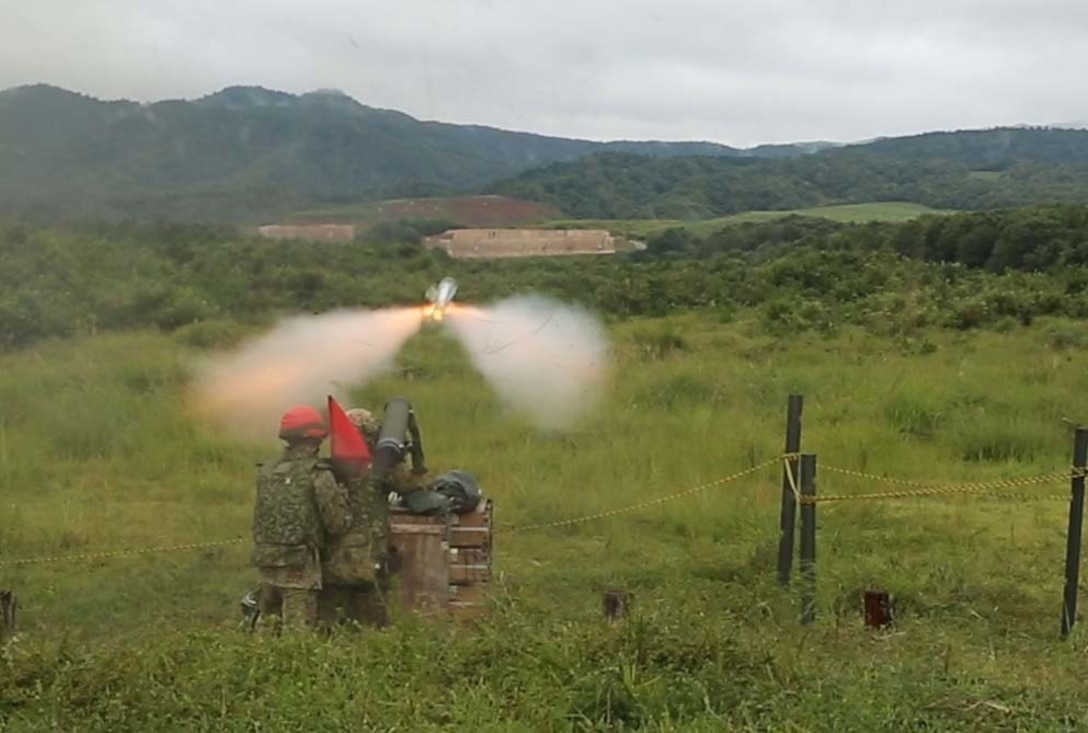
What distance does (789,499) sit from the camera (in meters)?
6.41

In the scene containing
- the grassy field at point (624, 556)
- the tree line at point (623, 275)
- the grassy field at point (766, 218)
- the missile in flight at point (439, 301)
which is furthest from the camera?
the grassy field at point (766, 218)

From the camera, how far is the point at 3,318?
55.4 ft

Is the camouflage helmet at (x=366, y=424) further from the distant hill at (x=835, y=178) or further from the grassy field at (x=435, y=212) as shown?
the distant hill at (x=835, y=178)

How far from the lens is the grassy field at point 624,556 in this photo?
13.7ft

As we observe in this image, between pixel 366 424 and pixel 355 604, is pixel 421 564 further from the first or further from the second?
pixel 366 424

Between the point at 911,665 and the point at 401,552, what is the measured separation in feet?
8.57

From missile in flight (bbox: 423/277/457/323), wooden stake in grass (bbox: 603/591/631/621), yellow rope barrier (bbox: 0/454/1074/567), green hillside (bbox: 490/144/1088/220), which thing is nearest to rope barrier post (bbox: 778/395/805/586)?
yellow rope barrier (bbox: 0/454/1074/567)

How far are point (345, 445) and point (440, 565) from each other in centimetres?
78

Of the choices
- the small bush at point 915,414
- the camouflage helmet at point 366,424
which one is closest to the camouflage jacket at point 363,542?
the camouflage helmet at point 366,424

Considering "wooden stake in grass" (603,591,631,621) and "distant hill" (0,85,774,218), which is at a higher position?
"distant hill" (0,85,774,218)

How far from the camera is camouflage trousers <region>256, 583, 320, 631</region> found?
5652 mm

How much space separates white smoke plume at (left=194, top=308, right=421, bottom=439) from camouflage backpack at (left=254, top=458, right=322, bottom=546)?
302 cm

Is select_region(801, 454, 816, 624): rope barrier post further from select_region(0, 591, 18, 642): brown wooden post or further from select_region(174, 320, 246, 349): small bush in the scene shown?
select_region(174, 320, 246, 349): small bush

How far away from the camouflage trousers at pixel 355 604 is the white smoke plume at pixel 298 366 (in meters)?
2.99
